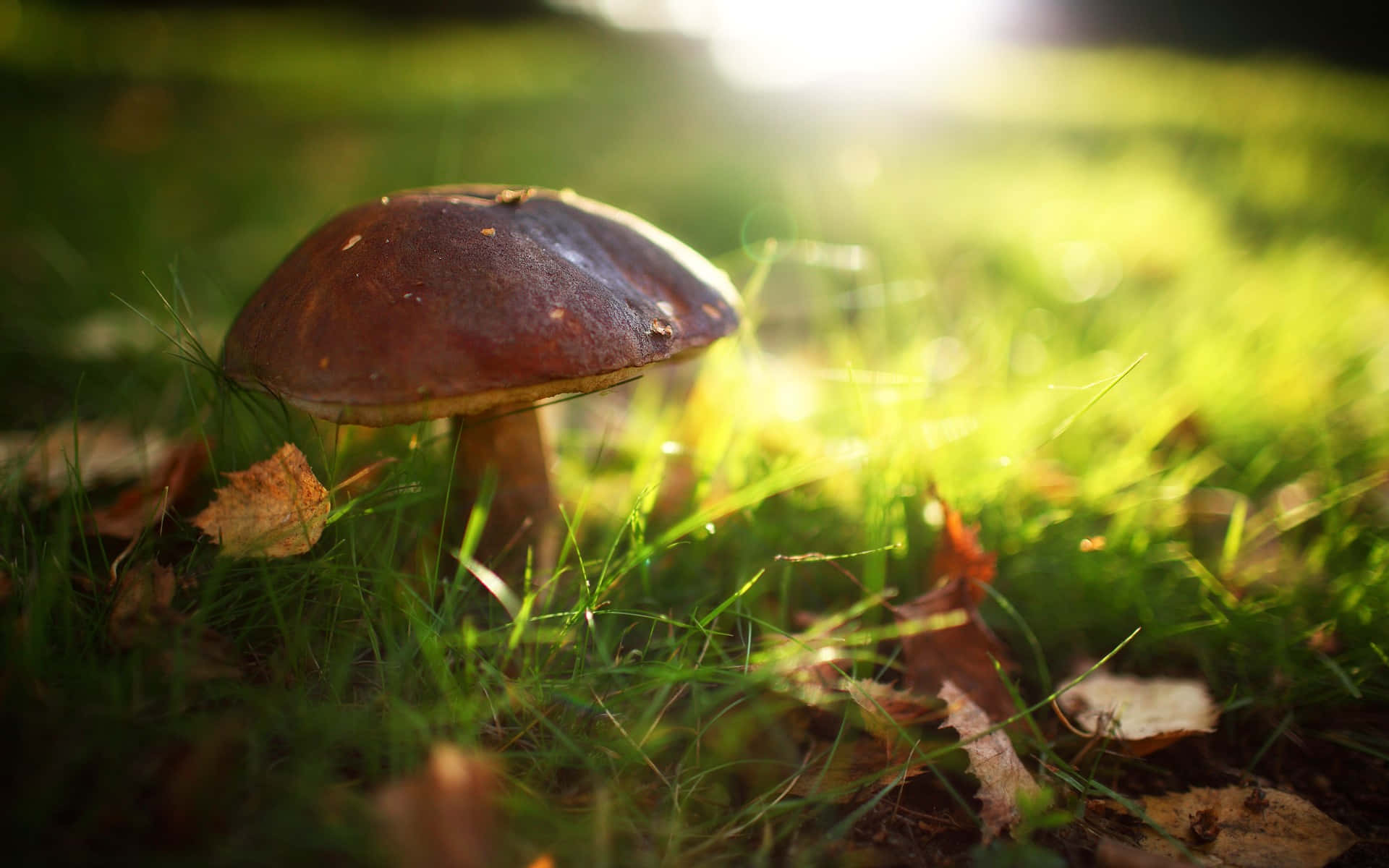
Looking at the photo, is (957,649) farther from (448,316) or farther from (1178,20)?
(1178,20)

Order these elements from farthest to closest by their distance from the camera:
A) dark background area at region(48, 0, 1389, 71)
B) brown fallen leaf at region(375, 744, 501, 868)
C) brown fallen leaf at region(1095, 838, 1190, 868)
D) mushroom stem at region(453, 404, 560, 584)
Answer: dark background area at region(48, 0, 1389, 71), mushroom stem at region(453, 404, 560, 584), brown fallen leaf at region(1095, 838, 1190, 868), brown fallen leaf at region(375, 744, 501, 868)

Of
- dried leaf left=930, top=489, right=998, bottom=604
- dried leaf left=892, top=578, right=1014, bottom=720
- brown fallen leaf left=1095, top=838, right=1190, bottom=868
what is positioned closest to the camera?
brown fallen leaf left=1095, top=838, right=1190, bottom=868

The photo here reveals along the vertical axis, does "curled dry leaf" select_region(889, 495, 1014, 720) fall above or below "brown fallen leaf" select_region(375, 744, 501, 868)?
Result: below

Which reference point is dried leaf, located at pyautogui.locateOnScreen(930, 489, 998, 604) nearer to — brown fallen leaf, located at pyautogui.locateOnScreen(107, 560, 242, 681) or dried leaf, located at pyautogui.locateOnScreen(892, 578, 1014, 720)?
dried leaf, located at pyautogui.locateOnScreen(892, 578, 1014, 720)

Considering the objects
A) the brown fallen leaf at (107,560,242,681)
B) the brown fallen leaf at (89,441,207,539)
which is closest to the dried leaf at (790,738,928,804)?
the brown fallen leaf at (107,560,242,681)

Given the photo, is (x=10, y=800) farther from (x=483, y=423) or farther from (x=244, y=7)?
(x=244, y=7)

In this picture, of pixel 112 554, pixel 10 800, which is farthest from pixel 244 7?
pixel 10 800
